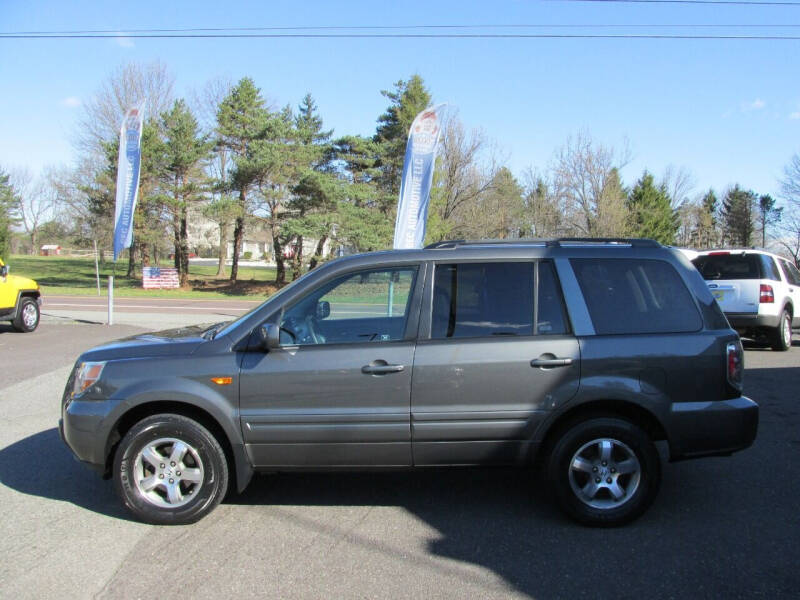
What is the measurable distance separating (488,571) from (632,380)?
153cm

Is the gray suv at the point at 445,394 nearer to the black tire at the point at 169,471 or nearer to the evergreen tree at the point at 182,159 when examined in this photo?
the black tire at the point at 169,471

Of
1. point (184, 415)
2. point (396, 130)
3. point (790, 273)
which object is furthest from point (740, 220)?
point (184, 415)

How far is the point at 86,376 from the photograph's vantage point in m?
4.14

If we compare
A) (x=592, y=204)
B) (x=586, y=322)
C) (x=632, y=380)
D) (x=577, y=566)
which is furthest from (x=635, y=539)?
(x=592, y=204)

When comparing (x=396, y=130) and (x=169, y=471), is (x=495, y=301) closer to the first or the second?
(x=169, y=471)

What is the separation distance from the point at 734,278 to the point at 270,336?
9.95 metres

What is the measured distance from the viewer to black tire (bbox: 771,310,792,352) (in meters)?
11.3

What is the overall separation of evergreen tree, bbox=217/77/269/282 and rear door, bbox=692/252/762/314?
28.2 meters

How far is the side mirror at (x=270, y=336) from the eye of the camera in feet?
12.8

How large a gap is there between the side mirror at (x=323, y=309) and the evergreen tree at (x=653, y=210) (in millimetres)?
46460

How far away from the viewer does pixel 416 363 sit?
3.95 m

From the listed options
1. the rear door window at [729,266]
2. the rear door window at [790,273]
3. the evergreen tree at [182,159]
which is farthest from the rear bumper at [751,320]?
the evergreen tree at [182,159]

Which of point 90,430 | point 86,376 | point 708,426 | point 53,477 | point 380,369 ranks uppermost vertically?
point 380,369

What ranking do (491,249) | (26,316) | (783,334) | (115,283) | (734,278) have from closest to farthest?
(491,249)
(734,278)
(783,334)
(26,316)
(115,283)
